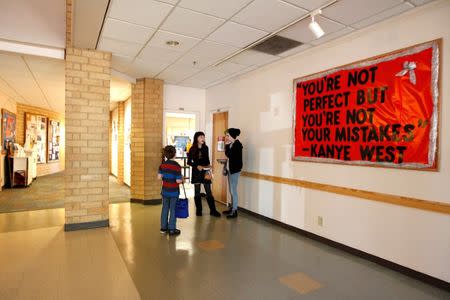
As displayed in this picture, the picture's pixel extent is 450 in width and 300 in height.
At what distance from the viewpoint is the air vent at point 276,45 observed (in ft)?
12.5

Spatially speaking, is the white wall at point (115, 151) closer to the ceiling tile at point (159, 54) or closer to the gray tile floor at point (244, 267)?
the ceiling tile at point (159, 54)

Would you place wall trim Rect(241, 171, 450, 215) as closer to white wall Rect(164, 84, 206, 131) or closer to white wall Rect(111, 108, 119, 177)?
white wall Rect(164, 84, 206, 131)

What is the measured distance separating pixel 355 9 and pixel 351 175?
6.41 ft

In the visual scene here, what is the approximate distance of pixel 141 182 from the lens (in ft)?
20.7

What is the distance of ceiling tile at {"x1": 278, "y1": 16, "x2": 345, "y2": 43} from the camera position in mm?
3232

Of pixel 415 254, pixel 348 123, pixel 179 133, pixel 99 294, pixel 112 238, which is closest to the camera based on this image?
pixel 99 294

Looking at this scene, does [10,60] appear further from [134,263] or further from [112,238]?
[134,263]

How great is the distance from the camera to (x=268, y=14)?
307 centimetres

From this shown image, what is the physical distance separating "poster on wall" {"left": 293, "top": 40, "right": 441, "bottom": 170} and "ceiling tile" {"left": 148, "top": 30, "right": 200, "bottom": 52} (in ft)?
5.90

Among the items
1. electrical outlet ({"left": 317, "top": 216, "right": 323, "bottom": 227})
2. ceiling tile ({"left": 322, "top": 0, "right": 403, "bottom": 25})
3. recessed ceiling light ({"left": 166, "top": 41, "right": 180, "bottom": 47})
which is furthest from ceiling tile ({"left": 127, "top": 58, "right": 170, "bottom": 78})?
electrical outlet ({"left": 317, "top": 216, "right": 323, "bottom": 227})

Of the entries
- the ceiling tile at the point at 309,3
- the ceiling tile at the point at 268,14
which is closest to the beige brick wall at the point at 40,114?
the ceiling tile at the point at 268,14

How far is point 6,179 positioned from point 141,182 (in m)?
4.87

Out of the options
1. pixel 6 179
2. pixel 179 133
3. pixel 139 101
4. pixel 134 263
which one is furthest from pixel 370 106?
pixel 6 179

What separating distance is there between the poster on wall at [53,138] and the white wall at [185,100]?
25.5 ft
